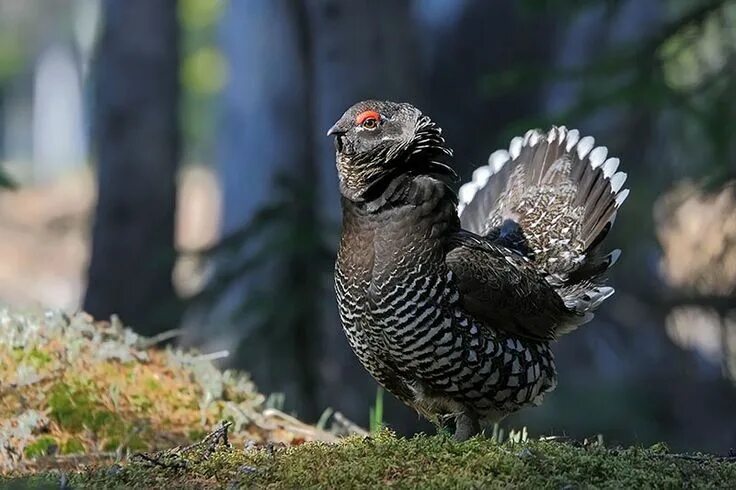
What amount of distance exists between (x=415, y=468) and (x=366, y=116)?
1.81 metres

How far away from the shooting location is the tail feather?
5.98 m

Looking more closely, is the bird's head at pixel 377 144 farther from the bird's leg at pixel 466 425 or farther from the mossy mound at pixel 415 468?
the mossy mound at pixel 415 468

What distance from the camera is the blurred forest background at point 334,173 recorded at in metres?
8.82

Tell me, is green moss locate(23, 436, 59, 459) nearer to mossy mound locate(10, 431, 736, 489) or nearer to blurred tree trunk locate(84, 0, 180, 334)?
mossy mound locate(10, 431, 736, 489)

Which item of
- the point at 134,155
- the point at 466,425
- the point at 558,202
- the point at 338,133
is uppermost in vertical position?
the point at 134,155

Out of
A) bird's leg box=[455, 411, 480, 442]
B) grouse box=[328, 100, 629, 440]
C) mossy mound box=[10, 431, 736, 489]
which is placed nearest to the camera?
mossy mound box=[10, 431, 736, 489]

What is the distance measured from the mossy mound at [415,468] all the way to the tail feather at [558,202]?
2248 mm

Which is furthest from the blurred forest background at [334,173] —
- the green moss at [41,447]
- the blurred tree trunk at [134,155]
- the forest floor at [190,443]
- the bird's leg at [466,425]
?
the bird's leg at [466,425]

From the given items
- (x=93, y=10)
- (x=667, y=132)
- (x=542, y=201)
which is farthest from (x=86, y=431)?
(x=93, y=10)

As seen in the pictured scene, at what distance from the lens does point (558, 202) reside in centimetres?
623

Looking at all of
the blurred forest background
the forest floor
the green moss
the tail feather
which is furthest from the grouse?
the blurred forest background

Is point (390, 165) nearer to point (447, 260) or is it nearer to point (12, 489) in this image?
point (447, 260)

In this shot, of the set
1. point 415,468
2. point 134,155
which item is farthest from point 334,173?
point 415,468

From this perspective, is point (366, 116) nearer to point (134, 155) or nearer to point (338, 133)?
point (338, 133)
